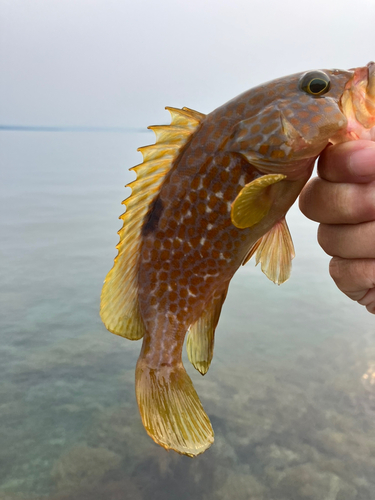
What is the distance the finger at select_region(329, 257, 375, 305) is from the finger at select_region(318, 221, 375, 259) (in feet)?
0.17

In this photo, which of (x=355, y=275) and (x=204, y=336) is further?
(x=355, y=275)

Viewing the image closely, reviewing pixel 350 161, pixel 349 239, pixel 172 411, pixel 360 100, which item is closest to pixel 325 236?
pixel 349 239

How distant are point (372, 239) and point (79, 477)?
2.36 meters

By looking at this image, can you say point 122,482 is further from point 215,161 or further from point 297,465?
point 215,161

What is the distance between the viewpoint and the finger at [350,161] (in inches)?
59.4

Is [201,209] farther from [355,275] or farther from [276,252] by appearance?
[355,275]

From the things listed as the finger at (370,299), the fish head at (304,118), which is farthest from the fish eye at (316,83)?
the finger at (370,299)

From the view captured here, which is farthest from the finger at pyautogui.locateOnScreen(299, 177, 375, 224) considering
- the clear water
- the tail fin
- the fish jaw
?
the clear water

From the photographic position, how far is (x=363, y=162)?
154 centimetres

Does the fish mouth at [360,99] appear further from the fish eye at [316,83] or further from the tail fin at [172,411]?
the tail fin at [172,411]

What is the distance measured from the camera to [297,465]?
291 centimetres

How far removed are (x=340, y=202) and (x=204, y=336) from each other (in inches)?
29.6

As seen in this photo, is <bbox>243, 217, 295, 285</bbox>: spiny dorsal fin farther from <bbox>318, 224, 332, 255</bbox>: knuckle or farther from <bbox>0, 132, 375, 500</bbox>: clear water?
<bbox>0, 132, 375, 500</bbox>: clear water

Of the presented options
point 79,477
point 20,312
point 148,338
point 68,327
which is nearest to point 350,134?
point 148,338
